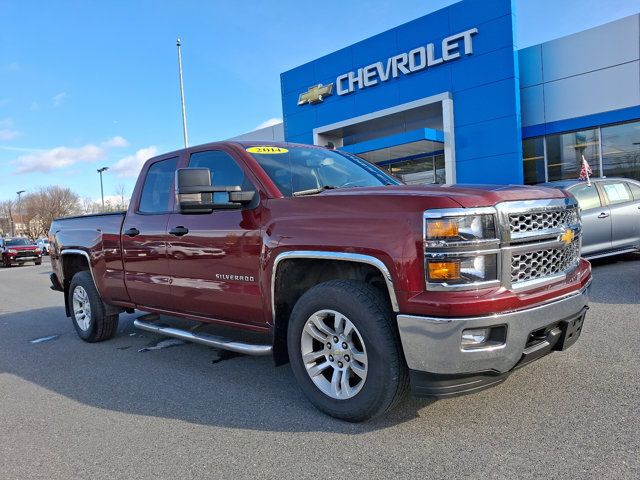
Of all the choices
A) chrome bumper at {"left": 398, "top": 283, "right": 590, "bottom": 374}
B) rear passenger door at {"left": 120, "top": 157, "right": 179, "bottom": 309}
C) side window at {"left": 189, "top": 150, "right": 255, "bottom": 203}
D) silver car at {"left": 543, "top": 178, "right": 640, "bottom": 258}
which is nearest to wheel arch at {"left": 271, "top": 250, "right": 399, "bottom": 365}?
chrome bumper at {"left": 398, "top": 283, "right": 590, "bottom": 374}

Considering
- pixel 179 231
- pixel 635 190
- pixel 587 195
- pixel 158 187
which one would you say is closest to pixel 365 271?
pixel 179 231

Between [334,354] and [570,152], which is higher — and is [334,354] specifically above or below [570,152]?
below

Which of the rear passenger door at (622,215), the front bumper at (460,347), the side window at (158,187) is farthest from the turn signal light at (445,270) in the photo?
the rear passenger door at (622,215)

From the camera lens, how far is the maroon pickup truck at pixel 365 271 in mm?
2756

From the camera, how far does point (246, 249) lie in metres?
3.72

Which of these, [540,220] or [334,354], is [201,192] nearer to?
[334,354]

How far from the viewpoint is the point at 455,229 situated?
2748mm

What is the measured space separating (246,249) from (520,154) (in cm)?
1436

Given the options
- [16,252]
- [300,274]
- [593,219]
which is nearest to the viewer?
[300,274]

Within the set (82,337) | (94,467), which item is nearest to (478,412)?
(94,467)

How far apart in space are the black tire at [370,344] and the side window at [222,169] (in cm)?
116

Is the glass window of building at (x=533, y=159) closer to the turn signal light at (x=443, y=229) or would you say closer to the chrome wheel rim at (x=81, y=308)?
the chrome wheel rim at (x=81, y=308)

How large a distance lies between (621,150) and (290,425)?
1568 cm

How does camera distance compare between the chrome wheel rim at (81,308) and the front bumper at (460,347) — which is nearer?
the front bumper at (460,347)
